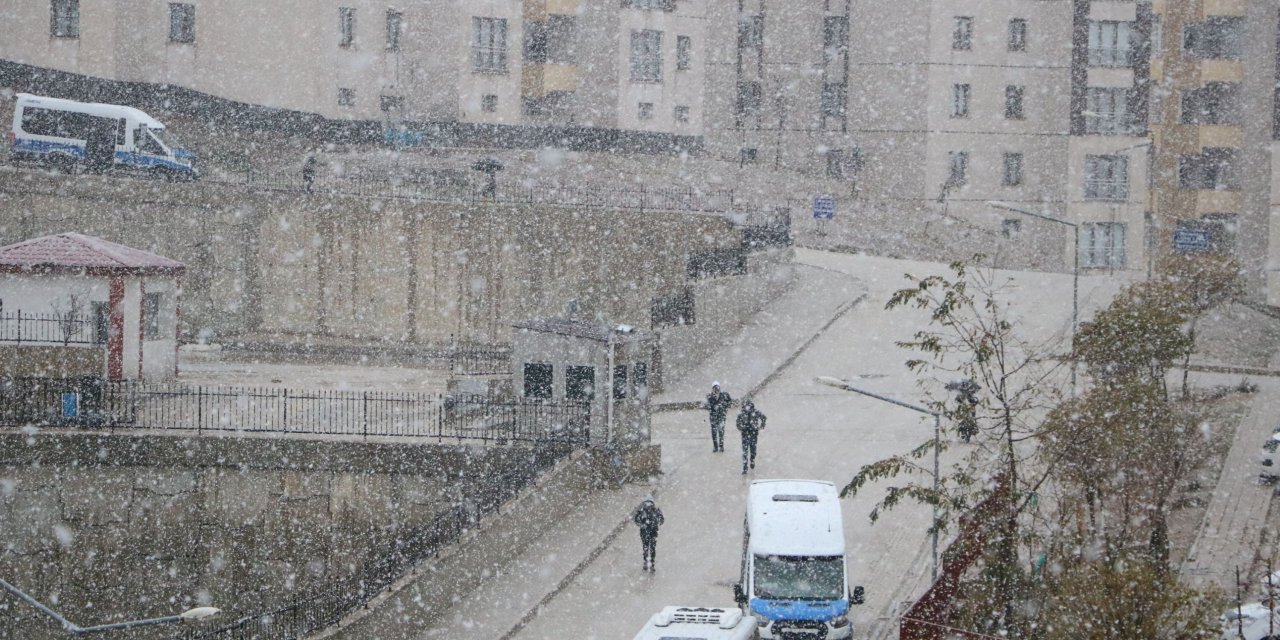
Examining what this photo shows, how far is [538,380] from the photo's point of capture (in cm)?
2848

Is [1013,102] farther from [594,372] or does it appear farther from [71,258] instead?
[71,258]

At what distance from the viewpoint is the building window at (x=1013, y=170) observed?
186 feet

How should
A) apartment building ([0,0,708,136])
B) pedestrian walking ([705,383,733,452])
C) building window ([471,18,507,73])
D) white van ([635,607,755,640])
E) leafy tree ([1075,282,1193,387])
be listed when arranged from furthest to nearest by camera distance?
1. building window ([471,18,507,73])
2. apartment building ([0,0,708,136])
3. leafy tree ([1075,282,1193,387])
4. pedestrian walking ([705,383,733,452])
5. white van ([635,607,755,640])

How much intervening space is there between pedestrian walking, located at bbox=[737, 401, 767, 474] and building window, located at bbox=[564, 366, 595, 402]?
9.56 ft

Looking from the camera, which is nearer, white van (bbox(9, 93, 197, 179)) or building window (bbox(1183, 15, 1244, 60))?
white van (bbox(9, 93, 197, 179))

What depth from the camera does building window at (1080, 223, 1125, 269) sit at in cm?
5588

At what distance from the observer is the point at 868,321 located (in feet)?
129

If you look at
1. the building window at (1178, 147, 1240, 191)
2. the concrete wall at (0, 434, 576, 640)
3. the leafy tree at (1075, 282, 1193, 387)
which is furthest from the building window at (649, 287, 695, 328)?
the building window at (1178, 147, 1240, 191)

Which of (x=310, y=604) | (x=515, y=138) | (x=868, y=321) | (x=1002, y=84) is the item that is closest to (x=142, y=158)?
(x=515, y=138)

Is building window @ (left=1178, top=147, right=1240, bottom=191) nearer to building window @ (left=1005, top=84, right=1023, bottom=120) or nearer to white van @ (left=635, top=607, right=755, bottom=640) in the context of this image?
building window @ (left=1005, top=84, right=1023, bottom=120)

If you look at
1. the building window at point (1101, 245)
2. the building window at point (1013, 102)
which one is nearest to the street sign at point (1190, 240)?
the building window at point (1101, 245)

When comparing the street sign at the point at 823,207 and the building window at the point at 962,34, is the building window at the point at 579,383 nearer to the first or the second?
the street sign at the point at 823,207

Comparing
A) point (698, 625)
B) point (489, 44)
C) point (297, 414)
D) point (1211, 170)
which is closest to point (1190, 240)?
point (1211, 170)

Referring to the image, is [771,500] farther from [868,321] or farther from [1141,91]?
[1141,91]
